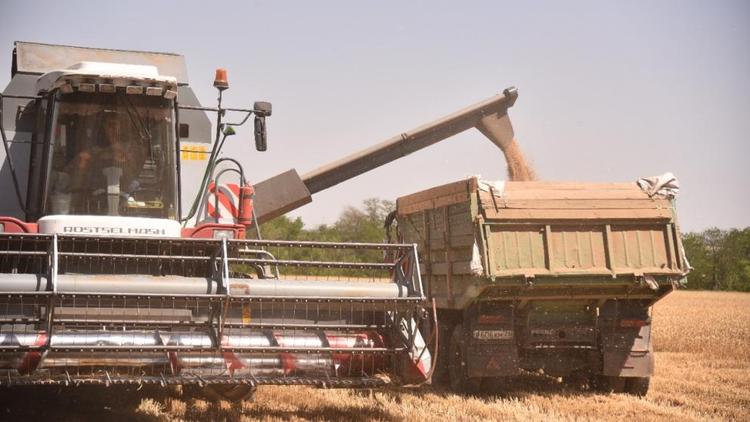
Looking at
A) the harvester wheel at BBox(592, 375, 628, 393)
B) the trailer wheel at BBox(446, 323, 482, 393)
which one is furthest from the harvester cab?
the harvester wheel at BBox(592, 375, 628, 393)

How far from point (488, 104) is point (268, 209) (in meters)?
3.73

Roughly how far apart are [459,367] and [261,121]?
11.1 feet

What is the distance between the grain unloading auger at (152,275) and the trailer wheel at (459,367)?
1.74 metres

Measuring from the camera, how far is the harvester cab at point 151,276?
16.2 ft

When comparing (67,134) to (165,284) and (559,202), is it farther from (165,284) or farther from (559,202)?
(559,202)

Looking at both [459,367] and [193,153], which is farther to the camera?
[459,367]

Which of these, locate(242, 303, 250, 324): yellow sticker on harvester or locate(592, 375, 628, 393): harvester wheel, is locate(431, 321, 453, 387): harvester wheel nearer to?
locate(592, 375, 628, 393): harvester wheel

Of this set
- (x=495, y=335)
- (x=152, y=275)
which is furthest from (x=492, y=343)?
(x=152, y=275)

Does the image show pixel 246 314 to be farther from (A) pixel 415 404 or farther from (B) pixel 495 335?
(B) pixel 495 335

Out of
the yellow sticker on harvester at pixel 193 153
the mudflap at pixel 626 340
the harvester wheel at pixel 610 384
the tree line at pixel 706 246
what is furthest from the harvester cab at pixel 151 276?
the tree line at pixel 706 246

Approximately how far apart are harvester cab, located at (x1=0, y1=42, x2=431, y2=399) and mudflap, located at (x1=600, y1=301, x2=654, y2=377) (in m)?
2.70

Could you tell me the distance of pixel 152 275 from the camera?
18.0 feet

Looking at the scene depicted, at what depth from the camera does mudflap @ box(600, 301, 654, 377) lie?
7.88 meters

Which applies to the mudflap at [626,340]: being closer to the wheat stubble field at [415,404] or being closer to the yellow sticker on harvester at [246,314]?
the wheat stubble field at [415,404]
